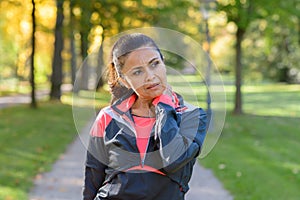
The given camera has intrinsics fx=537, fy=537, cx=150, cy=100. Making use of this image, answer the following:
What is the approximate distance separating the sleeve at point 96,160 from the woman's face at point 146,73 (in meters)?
0.24

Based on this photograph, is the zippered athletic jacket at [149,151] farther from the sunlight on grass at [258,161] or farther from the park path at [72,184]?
the sunlight on grass at [258,161]

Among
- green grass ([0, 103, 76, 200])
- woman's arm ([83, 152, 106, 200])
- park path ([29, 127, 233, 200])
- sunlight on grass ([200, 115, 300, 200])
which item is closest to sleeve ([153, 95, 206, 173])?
woman's arm ([83, 152, 106, 200])

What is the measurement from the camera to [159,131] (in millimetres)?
→ 2102

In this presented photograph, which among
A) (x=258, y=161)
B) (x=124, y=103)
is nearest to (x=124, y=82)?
(x=124, y=103)

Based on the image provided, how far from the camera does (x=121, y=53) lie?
2.25m

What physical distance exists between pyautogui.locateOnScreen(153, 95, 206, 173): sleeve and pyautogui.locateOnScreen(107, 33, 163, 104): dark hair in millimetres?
231

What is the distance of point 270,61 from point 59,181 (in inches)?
1472

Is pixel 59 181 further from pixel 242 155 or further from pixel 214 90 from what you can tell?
pixel 214 90

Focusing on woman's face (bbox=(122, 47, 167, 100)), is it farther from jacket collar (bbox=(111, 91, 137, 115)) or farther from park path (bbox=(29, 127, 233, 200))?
park path (bbox=(29, 127, 233, 200))

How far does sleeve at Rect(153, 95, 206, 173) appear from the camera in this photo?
2.08 meters

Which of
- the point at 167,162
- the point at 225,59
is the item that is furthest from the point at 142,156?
the point at 225,59

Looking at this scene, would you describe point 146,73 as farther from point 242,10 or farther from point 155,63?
point 242,10

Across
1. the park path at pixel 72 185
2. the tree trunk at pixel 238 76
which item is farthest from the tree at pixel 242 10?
the park path at pixel 72 185

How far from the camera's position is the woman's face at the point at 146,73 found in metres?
2.14
